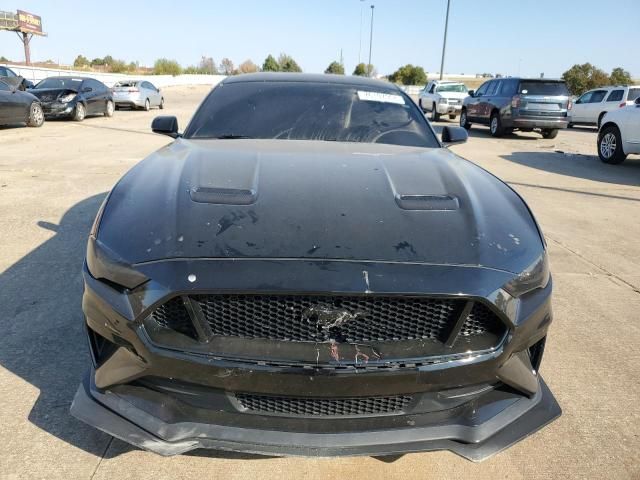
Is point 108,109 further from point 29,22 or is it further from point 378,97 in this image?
point 29,22

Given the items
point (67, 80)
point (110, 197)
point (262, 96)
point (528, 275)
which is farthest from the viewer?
point (67, 80)

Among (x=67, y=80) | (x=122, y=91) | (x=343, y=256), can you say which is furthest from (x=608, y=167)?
(x=122, y=91)

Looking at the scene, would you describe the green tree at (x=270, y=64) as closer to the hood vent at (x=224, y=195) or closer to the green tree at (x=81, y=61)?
the green tree at (x=81, y=61)

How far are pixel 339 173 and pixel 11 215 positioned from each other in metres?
4.49

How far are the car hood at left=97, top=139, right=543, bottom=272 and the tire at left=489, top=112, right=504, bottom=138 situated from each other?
13667 mm

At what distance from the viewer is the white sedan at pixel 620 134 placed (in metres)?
9.65

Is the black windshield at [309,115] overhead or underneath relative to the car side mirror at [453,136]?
overhead

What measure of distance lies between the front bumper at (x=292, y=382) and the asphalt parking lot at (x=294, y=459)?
0.42m

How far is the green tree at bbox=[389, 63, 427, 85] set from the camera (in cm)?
6438

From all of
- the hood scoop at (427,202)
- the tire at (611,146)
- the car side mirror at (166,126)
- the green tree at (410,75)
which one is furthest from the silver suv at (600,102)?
the green tree at (410,75)

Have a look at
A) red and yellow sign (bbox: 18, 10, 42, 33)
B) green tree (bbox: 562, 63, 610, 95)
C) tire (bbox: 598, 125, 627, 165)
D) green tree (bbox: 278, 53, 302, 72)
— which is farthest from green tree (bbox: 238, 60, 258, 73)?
tire (bbox: 598, 125, 627, 165)

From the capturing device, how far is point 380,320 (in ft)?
5.64

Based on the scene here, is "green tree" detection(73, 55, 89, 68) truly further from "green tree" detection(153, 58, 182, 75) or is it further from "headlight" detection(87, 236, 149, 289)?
"headlight" detection(87, 236, 149, 289)

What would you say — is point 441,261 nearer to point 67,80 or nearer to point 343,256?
point 343,256
